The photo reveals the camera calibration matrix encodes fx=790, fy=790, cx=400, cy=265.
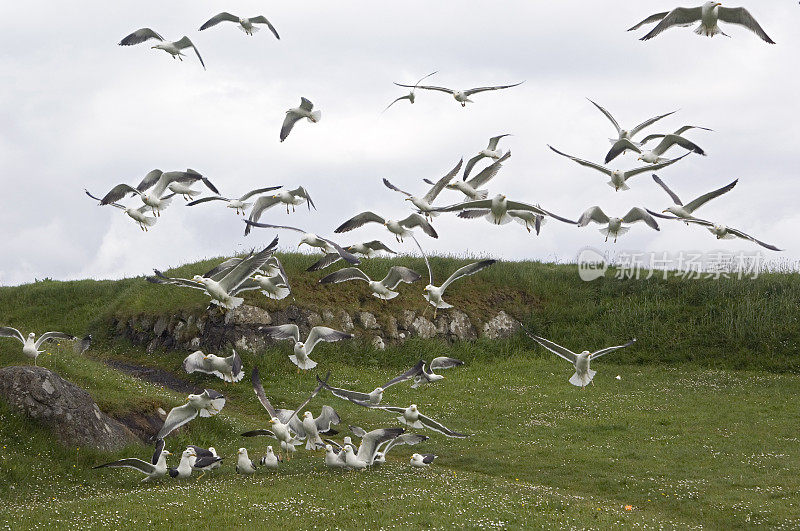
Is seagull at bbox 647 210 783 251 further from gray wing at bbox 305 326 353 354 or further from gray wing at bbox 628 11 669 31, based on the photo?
gray wing at bbox 305 326 353 354

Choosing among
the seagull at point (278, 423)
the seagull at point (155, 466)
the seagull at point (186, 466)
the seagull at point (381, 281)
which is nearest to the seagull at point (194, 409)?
the seagull at point (155, 466)

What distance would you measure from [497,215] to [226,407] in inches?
461

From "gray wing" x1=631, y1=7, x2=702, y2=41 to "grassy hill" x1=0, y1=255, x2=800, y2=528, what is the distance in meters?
8.87

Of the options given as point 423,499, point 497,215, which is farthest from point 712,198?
point 423,499

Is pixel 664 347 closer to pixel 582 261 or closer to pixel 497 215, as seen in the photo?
pixel 582 261

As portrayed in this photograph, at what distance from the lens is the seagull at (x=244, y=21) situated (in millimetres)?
17672

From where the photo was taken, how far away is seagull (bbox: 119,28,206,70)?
18.0m

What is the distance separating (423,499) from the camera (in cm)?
1316

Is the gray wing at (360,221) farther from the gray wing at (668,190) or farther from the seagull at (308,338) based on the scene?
the gray wing at (668,190)

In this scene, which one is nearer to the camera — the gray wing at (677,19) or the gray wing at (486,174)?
the gray wing at (677,19)

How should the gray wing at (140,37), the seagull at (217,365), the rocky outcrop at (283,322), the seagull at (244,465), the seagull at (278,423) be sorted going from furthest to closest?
the rocky outcrop at (283,322)
the gray wing at (140,37)
the seagull at (244,465)
the seagull at (278,423)
the seagull at (217,365)

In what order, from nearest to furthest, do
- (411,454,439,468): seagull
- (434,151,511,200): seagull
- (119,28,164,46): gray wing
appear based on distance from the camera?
(411,454,439,468): seagull → (434,151,511,200): seagull → (119,28,164,46): gray wing

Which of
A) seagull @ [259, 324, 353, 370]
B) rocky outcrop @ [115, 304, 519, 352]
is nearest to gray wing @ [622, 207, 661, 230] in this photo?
seagull @ [259, 324, 353, 370]

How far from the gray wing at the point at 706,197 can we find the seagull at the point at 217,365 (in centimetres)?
957
